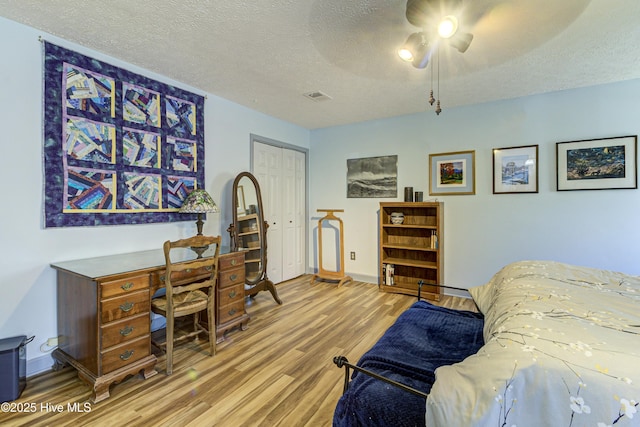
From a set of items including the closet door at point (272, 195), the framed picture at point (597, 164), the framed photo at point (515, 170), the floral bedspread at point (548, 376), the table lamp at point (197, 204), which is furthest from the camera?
the closet door at point (272, 195)

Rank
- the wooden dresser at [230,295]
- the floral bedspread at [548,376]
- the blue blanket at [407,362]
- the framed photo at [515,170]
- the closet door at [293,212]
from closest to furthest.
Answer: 1. the floral bedspread at [548,376]
2. the blue blanket at [407,362]
3. the wooden dresser at [230,295]
4. the framed photo at [515,170]
5. the closet door at [293,212]

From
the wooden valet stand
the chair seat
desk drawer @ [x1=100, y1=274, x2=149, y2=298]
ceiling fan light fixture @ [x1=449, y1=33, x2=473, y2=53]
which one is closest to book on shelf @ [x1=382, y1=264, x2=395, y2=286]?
the wooden valet stand

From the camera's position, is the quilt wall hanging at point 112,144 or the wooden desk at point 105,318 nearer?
the wooden desk at point 105,318

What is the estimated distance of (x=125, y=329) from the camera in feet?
6.46

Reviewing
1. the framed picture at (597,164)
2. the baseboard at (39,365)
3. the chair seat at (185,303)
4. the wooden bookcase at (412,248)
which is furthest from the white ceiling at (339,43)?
the baseboard at (39,365)

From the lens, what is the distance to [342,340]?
8.64 feet

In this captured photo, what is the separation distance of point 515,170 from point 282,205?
317 centimetres

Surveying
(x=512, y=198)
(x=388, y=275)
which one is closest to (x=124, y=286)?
(x=388, y=275)

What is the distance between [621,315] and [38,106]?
3.79 meters

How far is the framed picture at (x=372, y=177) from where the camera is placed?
433 cm

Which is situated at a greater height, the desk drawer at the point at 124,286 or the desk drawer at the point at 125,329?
the desk drawer at the point at 124,286

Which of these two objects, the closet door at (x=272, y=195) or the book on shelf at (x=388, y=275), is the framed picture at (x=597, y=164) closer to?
the book on shelf at (x=388, y=275)

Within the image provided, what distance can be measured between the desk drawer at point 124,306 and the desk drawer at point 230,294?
2.15ft

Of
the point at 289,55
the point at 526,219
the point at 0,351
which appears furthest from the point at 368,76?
the point at 0,351
